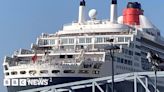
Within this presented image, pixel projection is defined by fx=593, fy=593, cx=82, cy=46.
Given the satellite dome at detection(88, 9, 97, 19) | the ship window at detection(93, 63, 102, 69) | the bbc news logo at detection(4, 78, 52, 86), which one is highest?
the satellite dome at detection(88, 9, 97, 19)

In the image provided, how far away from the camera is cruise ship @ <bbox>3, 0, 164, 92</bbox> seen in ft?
229

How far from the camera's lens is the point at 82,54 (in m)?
72.4

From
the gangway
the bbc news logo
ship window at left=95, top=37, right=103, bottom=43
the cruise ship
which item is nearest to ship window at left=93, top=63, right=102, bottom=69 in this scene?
the cruise ship

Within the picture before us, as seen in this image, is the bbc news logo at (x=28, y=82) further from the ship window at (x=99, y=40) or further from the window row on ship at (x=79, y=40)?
the ship window at (x=99, y=40)

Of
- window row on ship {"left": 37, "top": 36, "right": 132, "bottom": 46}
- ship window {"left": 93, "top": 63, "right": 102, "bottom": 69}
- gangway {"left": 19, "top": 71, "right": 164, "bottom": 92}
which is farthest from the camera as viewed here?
window row on ship {"left": 37, "top": 36, "right": 132, "bottom": 46}

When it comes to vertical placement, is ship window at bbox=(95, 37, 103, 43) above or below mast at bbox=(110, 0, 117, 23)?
below

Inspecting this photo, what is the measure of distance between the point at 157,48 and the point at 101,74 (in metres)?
20.0

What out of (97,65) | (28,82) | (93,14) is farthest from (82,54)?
(93,14)

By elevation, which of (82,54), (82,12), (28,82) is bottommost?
(28,82)

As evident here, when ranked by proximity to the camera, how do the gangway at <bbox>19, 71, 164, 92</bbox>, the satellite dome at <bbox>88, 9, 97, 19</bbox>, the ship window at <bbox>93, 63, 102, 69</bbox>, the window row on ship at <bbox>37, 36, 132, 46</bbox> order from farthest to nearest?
1. the satellite dome at <bbox>88, 9, 97, 19</bbox>
2. the window row on ship at <bbox>37, 36, 132, 46</bbox>
3. the ship window at <bbox>93, 63, 102, 69</bbox>
4. the gangway at <bbox>19, 71, 164, 92</bbox>

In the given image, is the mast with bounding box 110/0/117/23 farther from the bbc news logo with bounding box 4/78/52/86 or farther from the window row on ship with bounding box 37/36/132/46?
the bbc news logo with bounding box 4/78/52/86

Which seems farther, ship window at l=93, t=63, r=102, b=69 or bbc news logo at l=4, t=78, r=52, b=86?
ship window at l=93, t=63, r=102, b=69

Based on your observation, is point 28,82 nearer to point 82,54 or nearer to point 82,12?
point 82,54

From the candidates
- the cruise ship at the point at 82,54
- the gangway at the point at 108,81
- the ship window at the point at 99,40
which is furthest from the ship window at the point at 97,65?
the gangway at the point at 108,81
